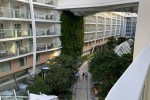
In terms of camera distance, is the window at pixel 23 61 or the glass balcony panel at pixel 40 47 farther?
the glass balcony panel at pixel 40 47

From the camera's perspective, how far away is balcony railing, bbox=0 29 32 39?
19.1 m

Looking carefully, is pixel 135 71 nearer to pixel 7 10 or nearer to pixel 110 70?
pixel 110 70

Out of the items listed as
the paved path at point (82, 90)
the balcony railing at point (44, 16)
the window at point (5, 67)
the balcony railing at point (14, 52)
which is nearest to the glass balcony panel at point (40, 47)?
the balcony railing at point (14, 52)

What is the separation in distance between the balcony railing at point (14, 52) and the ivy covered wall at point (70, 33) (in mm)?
7251

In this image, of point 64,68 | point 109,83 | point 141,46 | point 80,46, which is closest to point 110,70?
point 109,83

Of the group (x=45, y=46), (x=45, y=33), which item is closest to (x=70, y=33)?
(x=45, y=33)

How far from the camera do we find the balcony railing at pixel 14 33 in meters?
19.1

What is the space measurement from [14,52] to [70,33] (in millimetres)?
11075

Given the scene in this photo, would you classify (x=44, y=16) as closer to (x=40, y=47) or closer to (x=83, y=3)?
(x=40, y=47)

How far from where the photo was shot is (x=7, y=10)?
19266 mm

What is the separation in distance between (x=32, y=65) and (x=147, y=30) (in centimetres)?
1937

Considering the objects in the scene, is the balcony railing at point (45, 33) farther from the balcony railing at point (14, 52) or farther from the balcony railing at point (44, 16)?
the balcony railing at point (14, 52)

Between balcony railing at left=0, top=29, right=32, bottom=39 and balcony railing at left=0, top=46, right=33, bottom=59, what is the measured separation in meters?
1.55

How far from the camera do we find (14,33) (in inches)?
802
